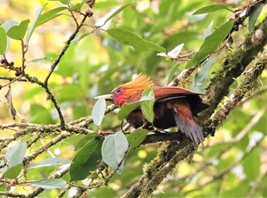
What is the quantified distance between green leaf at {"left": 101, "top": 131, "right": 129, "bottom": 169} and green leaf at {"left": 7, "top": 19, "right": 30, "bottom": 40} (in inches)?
15.7

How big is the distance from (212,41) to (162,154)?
1.64ft

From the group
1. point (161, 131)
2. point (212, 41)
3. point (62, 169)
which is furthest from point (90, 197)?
point (212, 41)

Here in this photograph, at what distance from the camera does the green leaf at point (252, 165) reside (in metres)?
3.54

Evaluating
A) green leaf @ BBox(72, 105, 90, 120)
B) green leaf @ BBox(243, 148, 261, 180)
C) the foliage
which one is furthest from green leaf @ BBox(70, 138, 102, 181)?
green leaf @ BBox(243, 148, 261, 180)

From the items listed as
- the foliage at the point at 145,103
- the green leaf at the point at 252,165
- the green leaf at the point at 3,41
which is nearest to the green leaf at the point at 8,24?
the foliage at the point at 145,103

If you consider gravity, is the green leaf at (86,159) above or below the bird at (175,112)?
below

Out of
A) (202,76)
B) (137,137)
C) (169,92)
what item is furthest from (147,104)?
(202,76)

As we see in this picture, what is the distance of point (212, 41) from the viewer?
2.09 metres

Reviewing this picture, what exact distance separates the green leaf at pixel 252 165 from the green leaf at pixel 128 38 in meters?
1.52

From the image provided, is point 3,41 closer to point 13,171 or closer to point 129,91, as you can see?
point 13,171

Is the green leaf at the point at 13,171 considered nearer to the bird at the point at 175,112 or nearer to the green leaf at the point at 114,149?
the green leaf at the point at 114,149

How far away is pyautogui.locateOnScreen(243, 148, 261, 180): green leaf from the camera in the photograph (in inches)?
139

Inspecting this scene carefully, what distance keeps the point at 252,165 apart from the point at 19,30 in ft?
6.92

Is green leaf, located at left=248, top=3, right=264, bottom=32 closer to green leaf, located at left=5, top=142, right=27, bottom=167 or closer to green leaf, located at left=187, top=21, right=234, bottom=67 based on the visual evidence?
green leaf, located at left=187, top=21, right=234, bottom=67
